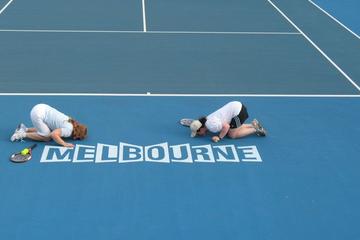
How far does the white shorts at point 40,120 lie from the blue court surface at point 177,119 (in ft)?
0.79

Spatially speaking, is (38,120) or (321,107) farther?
(321,107)

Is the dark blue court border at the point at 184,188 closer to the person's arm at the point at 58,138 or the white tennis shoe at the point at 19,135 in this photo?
the white tennis shoe at the point at 19,135

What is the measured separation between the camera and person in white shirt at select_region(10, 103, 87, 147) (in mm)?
8625

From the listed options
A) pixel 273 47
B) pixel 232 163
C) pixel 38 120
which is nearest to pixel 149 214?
pixel 232 163

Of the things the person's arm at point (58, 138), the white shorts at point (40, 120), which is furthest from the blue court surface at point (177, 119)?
the white shorts at point (40, 120)

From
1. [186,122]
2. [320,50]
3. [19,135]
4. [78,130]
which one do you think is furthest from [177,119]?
[320,50]

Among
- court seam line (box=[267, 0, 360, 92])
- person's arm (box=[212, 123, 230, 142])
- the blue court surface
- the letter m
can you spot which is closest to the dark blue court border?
the blue court surface

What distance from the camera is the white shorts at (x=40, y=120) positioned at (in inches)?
339

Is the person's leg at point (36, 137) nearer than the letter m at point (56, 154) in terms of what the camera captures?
No

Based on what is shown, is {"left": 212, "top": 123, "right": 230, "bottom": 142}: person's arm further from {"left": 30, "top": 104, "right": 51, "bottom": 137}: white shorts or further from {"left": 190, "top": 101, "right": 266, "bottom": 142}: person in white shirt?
{"left": 30, "top": 104, "right": 51, "bottom": 137}: white shorts

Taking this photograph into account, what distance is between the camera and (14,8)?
15.9 metres

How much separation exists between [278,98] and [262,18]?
18.4ft

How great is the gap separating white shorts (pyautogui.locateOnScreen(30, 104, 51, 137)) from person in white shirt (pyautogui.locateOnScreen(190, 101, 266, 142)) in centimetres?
235

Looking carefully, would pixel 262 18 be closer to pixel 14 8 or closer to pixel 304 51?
pixel 304 51
